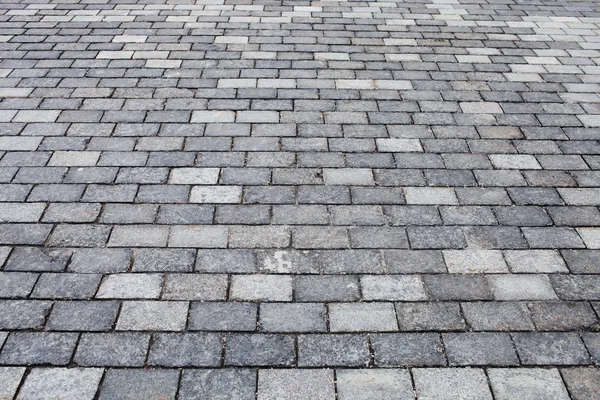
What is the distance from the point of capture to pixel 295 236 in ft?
11.1

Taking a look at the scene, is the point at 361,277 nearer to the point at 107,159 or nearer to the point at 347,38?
the point at 107,159

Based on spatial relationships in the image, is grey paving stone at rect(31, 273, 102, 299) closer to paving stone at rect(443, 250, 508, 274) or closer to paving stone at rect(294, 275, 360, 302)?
paving stone at rect(294, 275, 360, 302)

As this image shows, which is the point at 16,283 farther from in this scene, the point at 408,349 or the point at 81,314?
the point at 408,349

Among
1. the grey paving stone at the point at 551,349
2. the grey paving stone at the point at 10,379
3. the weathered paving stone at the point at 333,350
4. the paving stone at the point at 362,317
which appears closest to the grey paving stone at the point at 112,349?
the grey paving stone at the point at 10,379

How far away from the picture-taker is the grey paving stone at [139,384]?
249cm

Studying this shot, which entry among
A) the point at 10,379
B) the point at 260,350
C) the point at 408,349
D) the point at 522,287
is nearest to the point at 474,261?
the point at 522,287

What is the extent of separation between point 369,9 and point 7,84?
15.2 ft

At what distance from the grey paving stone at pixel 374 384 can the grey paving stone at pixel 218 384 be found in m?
0.46

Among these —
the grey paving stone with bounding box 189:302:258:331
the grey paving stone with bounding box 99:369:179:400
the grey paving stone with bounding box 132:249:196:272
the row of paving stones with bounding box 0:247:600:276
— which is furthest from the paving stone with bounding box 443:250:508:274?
the grey paving stone with bounding box 99:369:179:400

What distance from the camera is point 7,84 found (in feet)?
16.6

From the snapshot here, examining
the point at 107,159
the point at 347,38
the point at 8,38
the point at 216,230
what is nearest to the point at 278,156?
the point at 216,230

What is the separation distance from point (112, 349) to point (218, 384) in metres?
0.63

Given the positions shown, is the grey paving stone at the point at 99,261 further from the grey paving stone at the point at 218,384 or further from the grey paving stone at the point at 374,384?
the grey paving stone at the point at 374,384

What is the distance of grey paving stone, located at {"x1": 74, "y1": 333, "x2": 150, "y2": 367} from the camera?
2.63m
